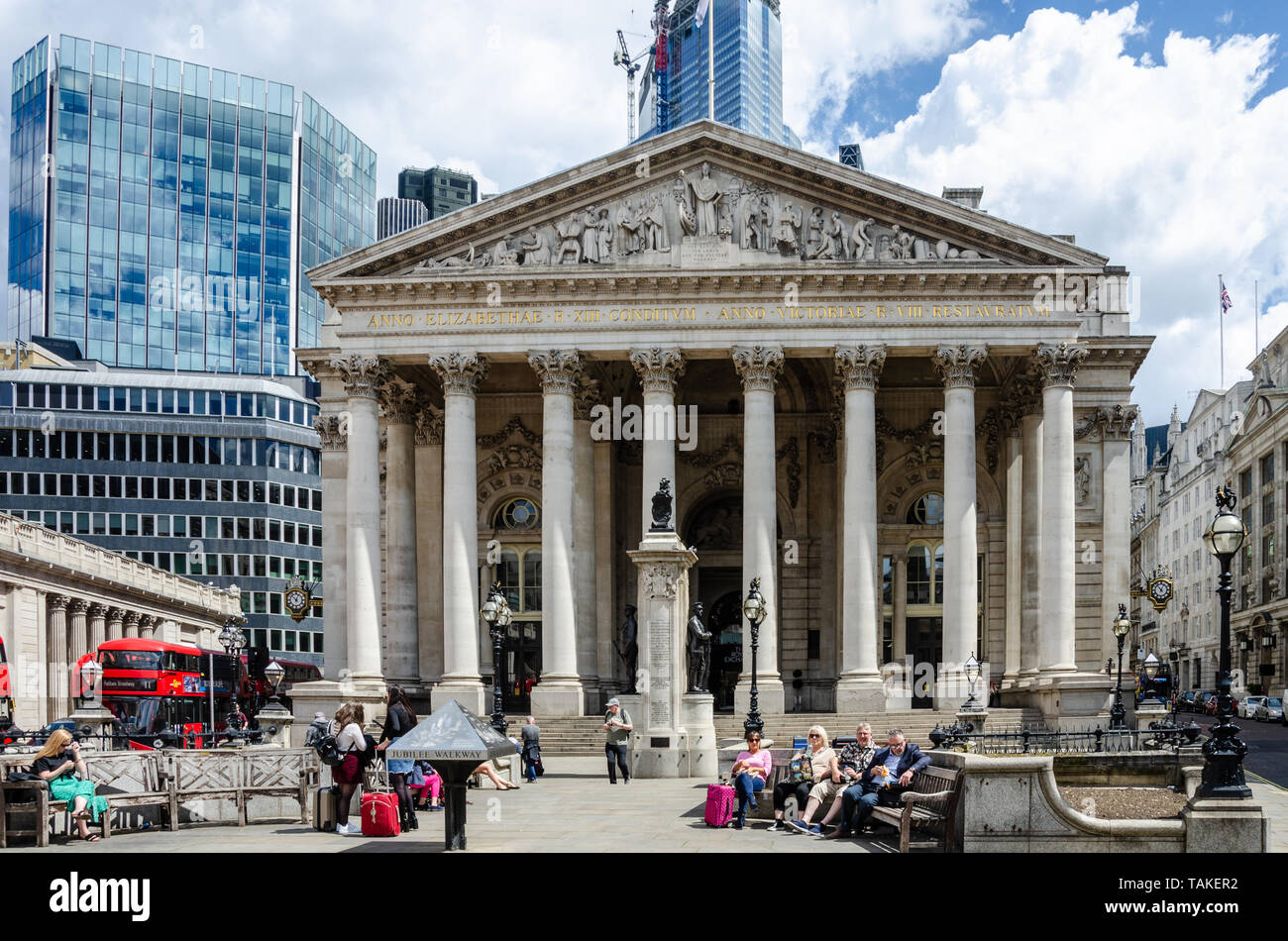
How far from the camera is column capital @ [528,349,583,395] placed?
4669cm

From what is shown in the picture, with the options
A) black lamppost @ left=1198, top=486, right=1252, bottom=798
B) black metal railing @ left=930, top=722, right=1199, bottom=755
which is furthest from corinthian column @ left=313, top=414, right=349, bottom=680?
black lamppost @ left=1198, top=486, right=1252, bottom=798

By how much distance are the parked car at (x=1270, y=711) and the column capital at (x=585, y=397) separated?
40.4 m

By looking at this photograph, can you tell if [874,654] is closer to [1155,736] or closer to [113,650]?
[1155,736]

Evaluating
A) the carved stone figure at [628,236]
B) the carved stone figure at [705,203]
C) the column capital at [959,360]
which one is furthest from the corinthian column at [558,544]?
the column capital at [959,360]

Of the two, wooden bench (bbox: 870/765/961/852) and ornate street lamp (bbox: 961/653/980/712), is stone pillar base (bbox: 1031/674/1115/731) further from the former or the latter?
wooden bench (bbox: 870/765/961/852)

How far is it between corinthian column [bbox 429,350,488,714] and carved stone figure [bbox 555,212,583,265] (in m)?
4.38

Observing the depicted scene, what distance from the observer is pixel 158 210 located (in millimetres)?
136250

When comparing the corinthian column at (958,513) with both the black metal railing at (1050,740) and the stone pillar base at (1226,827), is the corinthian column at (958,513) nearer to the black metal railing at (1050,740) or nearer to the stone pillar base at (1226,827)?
the black metal railing at (1050,740)

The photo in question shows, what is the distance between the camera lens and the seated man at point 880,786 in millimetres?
20156

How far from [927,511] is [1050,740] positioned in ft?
78.6

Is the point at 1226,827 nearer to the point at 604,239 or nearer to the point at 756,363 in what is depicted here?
the point at 756,363

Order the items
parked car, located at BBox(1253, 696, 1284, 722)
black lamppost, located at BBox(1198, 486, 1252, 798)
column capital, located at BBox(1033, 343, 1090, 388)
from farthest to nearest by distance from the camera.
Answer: parked car, located at BBox(1253, 696, 1284, 722), column capital, located at BBox(1033, 343, 1090, 388), black lamppost, located at BBox(1198, 486, 1252, 798)
